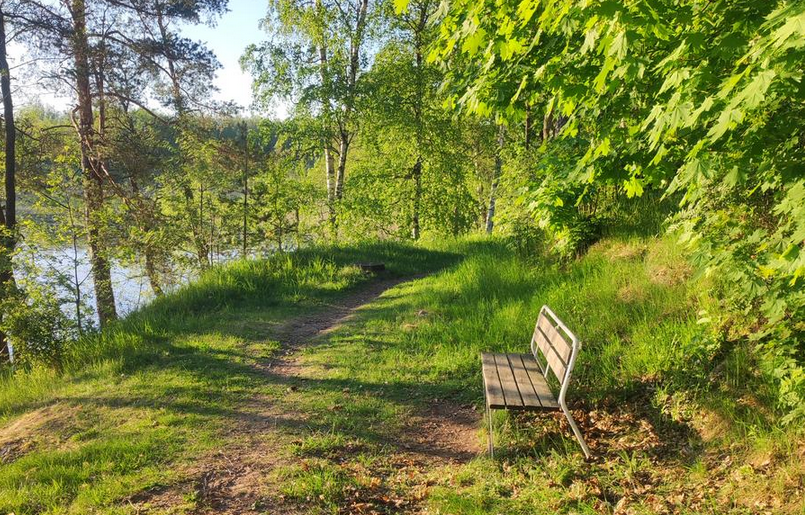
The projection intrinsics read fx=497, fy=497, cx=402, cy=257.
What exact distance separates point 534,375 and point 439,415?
3.22ft

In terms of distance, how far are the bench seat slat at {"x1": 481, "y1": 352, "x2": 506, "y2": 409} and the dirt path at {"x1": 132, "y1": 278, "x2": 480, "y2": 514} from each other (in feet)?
1.65

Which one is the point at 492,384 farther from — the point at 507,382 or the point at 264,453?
the point at 264,453

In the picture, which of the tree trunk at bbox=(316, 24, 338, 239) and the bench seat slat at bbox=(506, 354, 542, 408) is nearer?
the bench seat slat at bbox=(506, 354, 542, 408)

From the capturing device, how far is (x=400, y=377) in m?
5.36

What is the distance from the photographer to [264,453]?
13.2 ft

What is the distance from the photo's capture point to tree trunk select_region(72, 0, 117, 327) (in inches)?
412

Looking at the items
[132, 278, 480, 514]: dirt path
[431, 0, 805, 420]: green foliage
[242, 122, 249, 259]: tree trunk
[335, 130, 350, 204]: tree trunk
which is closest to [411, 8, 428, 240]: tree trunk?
[335, 130, 350, 204]: tree trunk

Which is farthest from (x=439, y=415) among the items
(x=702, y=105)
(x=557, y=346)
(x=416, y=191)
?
(x=416, y=191)

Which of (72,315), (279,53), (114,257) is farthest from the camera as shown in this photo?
(279,53)

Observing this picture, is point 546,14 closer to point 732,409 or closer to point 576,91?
point 576,91

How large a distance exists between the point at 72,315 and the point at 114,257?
3.92 meters

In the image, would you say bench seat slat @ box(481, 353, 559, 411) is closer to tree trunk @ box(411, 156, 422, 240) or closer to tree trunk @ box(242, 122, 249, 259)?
tree trunk @ box(242, 122, 249, 259)

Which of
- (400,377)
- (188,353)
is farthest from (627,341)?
(188,353)

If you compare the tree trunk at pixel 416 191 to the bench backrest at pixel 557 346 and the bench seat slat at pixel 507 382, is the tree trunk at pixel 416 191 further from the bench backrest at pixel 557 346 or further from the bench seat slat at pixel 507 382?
the bench seat slat at pixel 507 382
